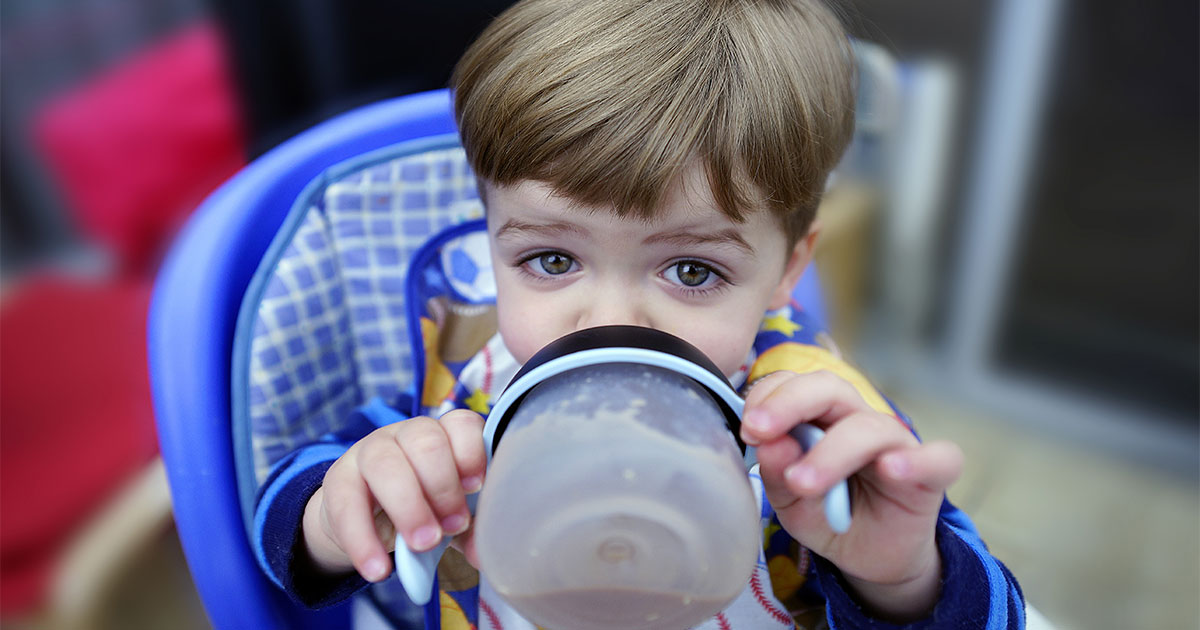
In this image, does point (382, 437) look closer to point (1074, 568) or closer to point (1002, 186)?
point (1074, 568)

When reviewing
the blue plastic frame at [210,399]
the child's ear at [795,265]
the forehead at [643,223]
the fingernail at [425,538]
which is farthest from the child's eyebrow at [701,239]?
the blue plastic frame at [210,399]

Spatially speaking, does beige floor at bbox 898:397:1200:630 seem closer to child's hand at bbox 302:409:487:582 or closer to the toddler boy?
the toddler boy

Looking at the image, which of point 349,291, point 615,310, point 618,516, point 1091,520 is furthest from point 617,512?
point 1091,520

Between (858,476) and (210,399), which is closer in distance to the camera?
(858,476)

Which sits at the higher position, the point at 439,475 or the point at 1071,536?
the point at 439,475

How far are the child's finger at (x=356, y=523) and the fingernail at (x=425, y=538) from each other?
0.12 feet

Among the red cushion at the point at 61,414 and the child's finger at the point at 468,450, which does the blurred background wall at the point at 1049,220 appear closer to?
the child's finger at the point at 468,450

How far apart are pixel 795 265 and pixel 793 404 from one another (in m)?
0.27

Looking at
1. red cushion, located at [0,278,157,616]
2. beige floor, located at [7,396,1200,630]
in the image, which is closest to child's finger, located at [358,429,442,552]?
beige floor, located at [7,396,1200,630]

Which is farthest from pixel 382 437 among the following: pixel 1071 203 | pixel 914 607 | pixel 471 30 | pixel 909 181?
pixel 1071 203

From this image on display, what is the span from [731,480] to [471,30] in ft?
4.15

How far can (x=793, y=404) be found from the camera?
16.8 inches

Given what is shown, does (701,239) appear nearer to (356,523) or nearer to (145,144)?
(356,523)

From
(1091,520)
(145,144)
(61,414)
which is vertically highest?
(145,144)
